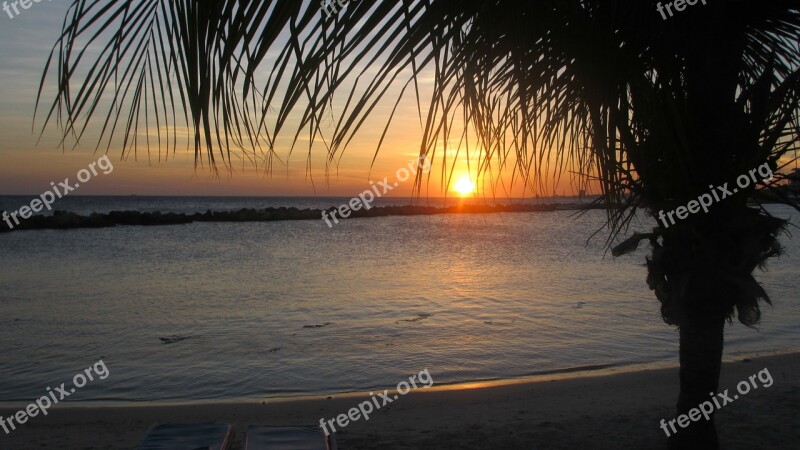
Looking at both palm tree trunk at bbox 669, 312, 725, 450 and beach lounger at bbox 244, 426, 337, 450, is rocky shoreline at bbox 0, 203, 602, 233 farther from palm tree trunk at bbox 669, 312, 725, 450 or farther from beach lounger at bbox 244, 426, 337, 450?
palm tree trunk at bbox 669, 312, 725, 450

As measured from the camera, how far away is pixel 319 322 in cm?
952

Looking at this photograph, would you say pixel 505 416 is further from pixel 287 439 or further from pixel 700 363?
pixel 700 363

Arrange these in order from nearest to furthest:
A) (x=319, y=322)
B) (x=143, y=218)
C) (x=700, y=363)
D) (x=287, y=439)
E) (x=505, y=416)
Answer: (x=700, y=363) < (x=287, y=439) < (x=505, y=416) < (x=319, y=322) < (x=143, y=218)

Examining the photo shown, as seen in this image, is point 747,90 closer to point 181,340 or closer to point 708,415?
point 708,415

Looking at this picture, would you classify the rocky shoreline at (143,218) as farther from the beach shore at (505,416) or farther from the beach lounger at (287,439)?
the beach lounger at (287,439)

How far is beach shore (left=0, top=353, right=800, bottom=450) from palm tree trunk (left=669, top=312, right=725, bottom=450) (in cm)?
118

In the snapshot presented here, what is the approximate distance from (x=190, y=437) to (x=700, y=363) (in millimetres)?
2967

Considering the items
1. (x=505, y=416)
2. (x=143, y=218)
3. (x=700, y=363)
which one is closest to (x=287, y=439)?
(x=505, y=416)

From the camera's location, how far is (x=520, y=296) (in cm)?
1190

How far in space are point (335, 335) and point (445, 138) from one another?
734 cm

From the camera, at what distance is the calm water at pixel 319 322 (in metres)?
6.91

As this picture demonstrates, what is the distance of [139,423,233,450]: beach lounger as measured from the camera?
12.8 feet

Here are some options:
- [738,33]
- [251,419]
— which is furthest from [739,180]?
[251,419]

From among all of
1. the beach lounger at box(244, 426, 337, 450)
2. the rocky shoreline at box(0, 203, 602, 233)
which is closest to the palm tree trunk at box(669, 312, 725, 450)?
the beach lounger at box(244, 426, 337, 450)
